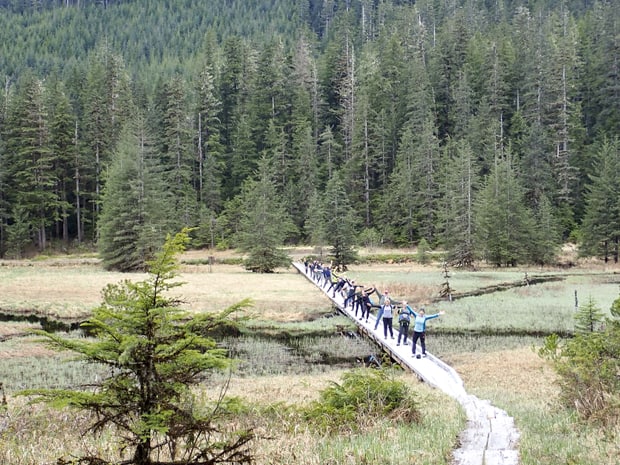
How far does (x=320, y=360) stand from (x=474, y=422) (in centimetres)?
1200

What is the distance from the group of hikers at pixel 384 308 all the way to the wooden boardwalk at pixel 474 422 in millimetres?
926

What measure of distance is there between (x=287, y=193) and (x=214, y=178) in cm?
1044

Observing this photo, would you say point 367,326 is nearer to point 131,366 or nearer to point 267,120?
point 131,366

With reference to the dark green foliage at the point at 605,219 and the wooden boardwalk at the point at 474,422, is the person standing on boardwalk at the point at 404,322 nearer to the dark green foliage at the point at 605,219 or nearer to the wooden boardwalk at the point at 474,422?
the wooden boardwalk at the point at 474,422

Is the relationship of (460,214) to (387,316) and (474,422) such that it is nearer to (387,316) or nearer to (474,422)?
(387,316)

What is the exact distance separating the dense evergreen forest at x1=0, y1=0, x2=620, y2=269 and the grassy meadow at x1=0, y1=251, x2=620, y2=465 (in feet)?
21.4

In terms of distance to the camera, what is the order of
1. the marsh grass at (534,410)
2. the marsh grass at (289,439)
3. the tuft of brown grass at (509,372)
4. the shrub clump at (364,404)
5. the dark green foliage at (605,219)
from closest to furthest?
the marsh grass at (289,439) < the marsh grass at (534,410) < the shrub clump at (364,404) < the tuft of brown grass at (509,372) < the dark green foliage at (605,219)

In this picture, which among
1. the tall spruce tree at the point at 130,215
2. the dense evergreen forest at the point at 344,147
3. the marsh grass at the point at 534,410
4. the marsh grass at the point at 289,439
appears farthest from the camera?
the dense evergreen forest at the point at 344,147

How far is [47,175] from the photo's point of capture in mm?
66875

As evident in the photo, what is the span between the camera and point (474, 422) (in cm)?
954

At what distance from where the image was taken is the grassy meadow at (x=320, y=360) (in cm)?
709

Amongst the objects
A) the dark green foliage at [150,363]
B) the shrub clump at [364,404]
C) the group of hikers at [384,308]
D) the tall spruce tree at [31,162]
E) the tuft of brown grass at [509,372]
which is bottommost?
the tuft of brown grass at [509,372]

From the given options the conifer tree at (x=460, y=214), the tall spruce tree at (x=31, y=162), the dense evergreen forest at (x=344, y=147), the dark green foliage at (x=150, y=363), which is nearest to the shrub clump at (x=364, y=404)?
the dark green foliage at (x=150, y=363)

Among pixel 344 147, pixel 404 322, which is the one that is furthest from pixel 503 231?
pixel 344 147
